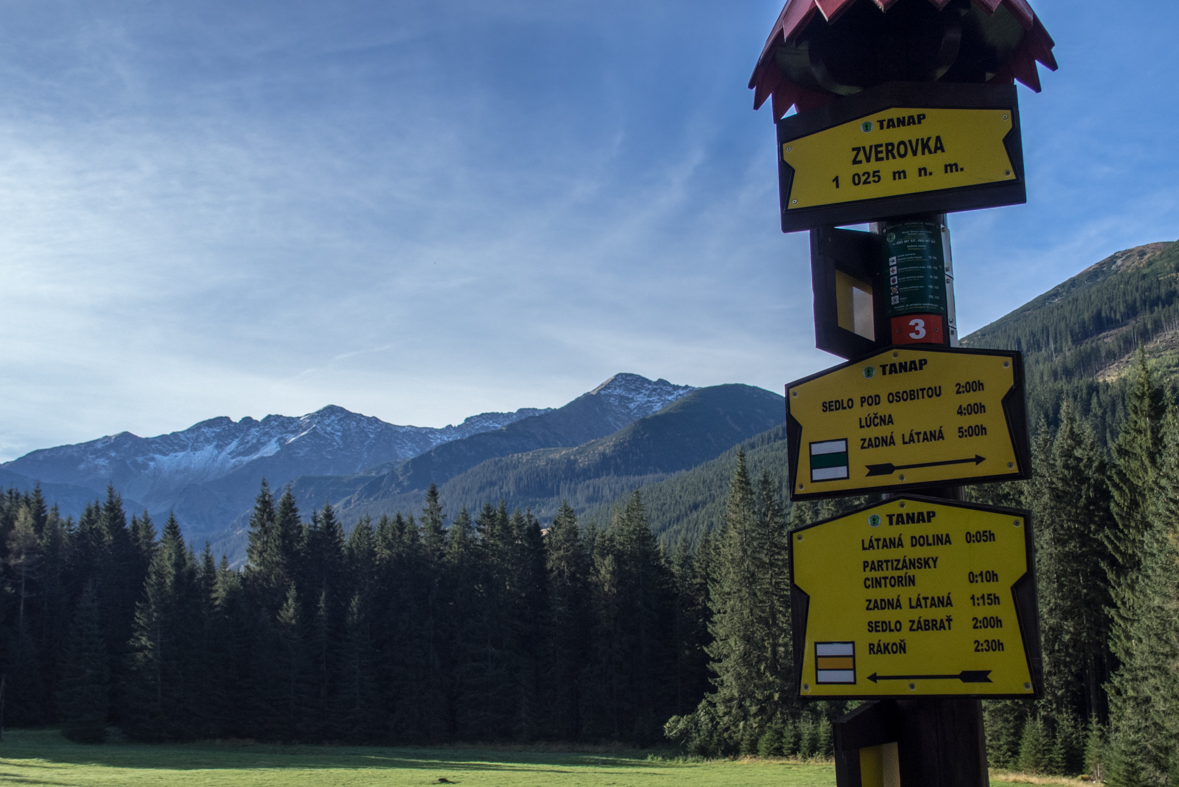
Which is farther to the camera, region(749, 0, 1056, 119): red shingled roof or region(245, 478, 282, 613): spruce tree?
region(245, 478, 282, 613): spruce tree

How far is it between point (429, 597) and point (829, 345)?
70.9m

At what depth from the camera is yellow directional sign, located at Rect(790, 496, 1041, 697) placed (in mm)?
3537

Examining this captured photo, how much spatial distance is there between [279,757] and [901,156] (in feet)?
180

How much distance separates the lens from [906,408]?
3.89 metres

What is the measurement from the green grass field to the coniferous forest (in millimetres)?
4211

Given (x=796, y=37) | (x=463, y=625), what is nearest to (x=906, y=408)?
(x=796, y=37)

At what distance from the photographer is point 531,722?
63.8m

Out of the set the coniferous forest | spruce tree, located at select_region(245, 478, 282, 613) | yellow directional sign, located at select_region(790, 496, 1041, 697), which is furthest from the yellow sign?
spruce tree, located at select_region(245, 478, 282, 613)

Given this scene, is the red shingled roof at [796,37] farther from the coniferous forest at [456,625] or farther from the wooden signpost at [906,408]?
the coniferous forest at [456,625]

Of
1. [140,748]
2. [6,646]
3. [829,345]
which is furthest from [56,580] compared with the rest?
[829,345]

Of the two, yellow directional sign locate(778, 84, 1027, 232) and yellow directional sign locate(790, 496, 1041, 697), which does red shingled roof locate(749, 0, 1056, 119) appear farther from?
yellow directional sign locate(790, 496, 1041, 697)

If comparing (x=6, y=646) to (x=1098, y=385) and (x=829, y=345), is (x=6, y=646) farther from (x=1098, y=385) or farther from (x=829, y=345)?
(x=1098, y=385)

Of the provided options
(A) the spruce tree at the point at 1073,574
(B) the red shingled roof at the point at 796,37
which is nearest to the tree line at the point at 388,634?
(A) the spruce tree at the point at 1073,574

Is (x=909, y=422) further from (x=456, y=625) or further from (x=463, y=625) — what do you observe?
(x=463, y=625)
